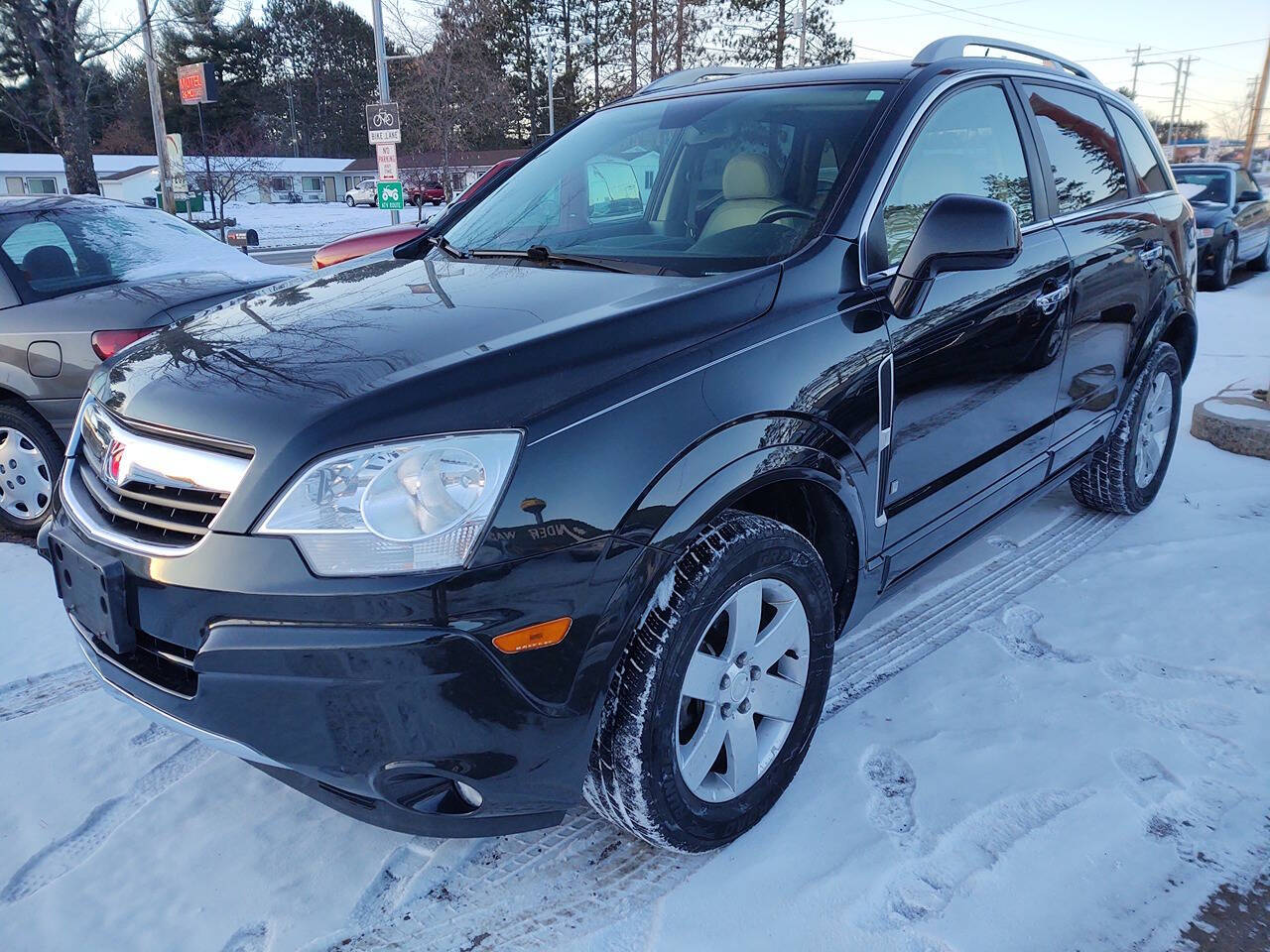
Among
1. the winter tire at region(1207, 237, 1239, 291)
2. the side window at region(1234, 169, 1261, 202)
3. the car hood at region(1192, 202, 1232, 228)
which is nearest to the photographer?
the car hood at region(1192, 202, 1232, 228)

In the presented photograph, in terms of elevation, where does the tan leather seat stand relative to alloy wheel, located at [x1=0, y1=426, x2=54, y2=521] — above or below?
above

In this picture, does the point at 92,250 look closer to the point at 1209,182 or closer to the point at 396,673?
the point at 396,673

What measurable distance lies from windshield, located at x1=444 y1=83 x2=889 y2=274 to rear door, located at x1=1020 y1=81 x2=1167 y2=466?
103 centimetres

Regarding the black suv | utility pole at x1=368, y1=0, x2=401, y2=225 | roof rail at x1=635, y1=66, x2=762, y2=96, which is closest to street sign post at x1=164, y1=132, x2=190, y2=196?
utility pole at x1=368, y1=0, x2=401, y2=225

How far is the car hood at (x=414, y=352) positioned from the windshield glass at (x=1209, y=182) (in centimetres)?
1210

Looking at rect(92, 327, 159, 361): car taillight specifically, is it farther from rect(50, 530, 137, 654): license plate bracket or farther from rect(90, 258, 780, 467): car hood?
rect(50, 530, 137, 654): license plate bracket

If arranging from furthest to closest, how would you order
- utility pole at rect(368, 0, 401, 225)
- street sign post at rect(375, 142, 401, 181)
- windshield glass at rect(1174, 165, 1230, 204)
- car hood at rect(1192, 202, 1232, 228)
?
utility pole at rect(368, 0, 401, 225), street sign post at rect(375, 142, 401, 181), windshield glass at rect(1174, 165, 1230, 204), car hood at rect(1192, 202, 1232, 228)

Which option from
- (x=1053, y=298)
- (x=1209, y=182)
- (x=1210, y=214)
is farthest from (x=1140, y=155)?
(x=1209, y=182)

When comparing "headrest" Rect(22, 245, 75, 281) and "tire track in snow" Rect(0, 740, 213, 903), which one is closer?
"tire track in snow" Rect(0, 740, 213, 903)

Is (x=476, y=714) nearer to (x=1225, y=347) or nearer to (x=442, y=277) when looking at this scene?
(x=442, y=277)

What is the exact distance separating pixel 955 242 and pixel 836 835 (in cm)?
152

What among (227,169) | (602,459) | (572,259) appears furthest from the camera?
(227,169)

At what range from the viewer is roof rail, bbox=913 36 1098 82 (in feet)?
9.70

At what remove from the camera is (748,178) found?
278cm
